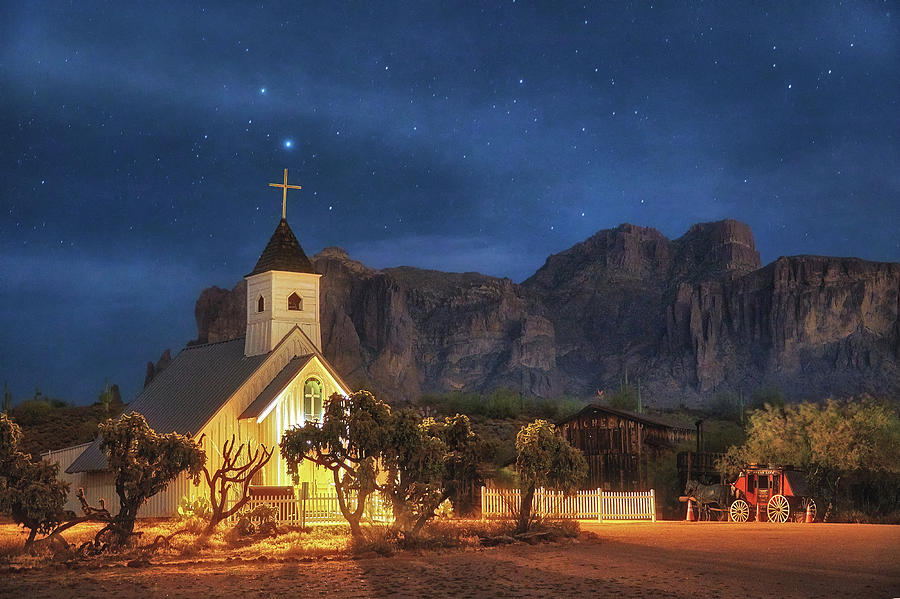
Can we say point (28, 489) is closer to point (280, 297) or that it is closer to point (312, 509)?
point (312, 509)

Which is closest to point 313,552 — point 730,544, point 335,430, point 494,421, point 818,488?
point 335,430

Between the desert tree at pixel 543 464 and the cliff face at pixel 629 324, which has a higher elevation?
the cliff face at pixel 629 324

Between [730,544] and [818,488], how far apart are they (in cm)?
1387

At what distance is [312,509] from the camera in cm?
2844

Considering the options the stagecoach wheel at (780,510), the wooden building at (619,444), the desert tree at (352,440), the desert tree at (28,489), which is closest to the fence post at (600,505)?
the stagecoach wheel at (780,510)

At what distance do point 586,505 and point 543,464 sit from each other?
9600 millimetres

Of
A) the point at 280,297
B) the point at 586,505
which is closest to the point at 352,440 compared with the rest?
the point at 586,505

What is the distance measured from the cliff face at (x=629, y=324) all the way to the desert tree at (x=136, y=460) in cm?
9030

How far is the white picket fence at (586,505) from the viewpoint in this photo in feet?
111

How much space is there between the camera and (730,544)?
80.1 feet

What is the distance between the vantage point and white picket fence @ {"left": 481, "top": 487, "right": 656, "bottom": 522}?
3381 cm

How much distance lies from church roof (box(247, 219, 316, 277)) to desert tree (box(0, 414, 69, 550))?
16354 mm

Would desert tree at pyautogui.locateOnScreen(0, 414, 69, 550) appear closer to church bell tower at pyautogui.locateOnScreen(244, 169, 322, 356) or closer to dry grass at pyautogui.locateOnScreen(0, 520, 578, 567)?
dry grass at pyautogui.locateOnScreen(0, 520, 578, 567)

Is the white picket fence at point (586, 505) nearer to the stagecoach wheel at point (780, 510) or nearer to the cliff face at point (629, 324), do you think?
the stagecoach wheel at point (780, 510)
